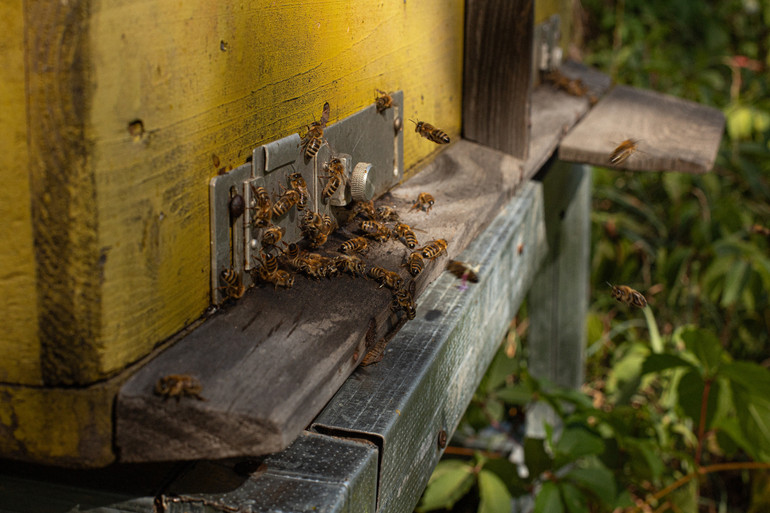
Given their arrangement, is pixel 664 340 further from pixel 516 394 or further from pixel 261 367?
pixel 261 367

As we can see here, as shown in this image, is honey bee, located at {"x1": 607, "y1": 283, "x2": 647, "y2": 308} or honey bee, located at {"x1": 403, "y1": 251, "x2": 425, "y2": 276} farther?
honey bee, located at {"x1": 607, "y1": 283, "x2": 647, "y2": 308}

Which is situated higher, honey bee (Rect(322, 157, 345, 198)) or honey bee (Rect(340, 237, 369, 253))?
honey bee (Rect(322, 157, 345, 198))

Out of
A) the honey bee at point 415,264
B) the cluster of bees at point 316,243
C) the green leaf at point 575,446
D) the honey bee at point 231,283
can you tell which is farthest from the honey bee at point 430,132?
the green leaf at point 575,446

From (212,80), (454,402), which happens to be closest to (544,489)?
(454,402)

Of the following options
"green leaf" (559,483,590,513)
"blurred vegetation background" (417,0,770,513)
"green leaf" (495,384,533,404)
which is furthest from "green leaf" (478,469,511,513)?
"green leaf" (495,384,533,404)

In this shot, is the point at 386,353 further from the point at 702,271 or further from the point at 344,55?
the point at 702,271

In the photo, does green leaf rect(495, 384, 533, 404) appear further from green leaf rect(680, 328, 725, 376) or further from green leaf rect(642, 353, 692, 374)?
green leaf rect(680, 328, 725, 376)

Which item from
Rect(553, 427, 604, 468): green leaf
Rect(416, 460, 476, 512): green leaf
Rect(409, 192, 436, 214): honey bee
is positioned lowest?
Rect(416, 460, 476, 512): green leaf

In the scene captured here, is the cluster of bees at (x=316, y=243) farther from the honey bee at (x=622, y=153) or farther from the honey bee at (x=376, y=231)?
the honey bee at (x=622, y=153)
